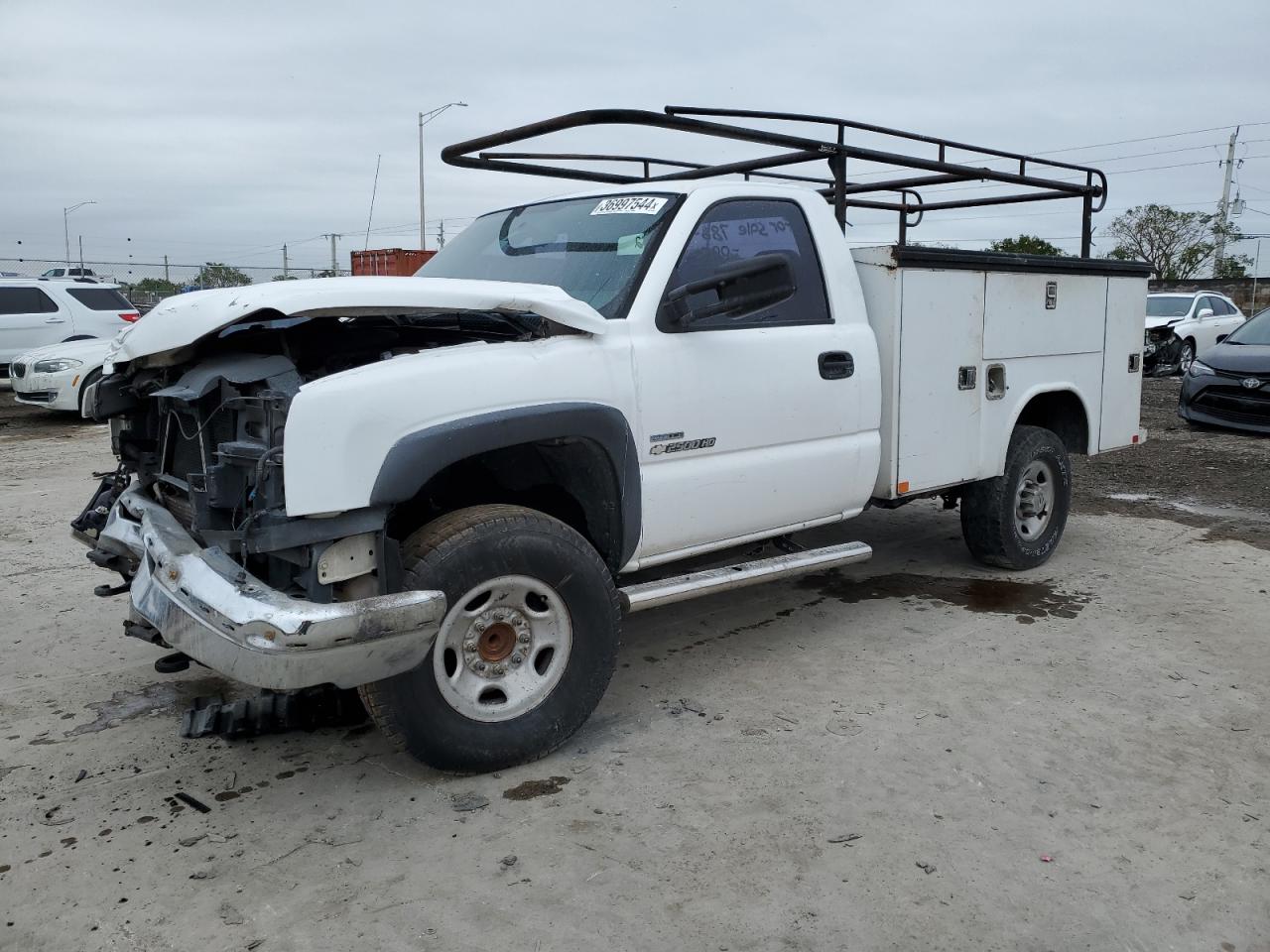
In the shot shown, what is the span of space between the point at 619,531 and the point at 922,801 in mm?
1401

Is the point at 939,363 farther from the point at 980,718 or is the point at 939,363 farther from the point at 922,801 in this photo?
the point at 922,801

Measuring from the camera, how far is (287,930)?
272 cm

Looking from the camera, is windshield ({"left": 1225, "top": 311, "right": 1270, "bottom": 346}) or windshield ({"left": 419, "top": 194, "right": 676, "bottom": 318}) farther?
windshield ({"left": 1225, "top": 311, "right": 1270, "bottom": 346})

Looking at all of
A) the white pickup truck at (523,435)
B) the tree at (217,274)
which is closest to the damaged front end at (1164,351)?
the white pickup truck at (523,435)

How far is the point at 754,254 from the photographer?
14.9ft

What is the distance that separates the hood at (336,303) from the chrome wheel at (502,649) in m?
0.91

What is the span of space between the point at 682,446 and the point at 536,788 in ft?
4.51

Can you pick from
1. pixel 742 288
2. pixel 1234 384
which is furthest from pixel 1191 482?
pixel 742 288

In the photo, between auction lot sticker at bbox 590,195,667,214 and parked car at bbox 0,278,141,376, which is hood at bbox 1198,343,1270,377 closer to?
auction lot sticker at bbox 590,195,667,214

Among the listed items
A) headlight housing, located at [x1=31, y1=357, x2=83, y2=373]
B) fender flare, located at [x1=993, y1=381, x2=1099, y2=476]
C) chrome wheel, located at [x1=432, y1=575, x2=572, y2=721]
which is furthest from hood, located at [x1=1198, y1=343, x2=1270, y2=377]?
headlight housing, located at [x1=31, y1=357, x2=83, y2=373]

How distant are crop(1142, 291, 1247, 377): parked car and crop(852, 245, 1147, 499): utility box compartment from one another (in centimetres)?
1400

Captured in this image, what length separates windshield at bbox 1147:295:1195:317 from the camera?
19.4 metres

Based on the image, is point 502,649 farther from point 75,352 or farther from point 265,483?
point 75,352

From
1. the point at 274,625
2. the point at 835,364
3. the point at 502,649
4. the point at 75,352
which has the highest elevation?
the point at 835,364
